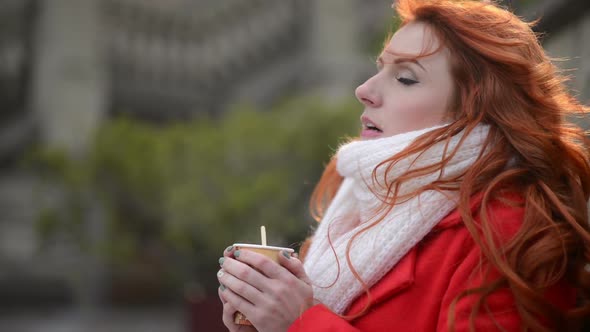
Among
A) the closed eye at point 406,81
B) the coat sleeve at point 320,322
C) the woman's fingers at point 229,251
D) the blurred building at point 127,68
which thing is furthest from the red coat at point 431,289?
the blurred building at point 127,68

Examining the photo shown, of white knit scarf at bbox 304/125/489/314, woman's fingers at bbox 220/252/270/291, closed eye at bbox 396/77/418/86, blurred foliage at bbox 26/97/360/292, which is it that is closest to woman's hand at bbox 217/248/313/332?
woman's fingers at bbox 220/252/270/291

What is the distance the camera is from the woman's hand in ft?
5.94

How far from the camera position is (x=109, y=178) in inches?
428

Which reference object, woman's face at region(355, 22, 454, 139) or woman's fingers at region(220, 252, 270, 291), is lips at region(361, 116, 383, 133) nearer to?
woman's face at region(355, 22, 454, 139)

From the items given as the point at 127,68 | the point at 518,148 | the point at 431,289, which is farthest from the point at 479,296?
the point at 127,68

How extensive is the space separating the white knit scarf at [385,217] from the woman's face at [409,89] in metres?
0.07

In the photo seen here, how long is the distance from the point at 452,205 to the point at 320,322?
1.65ft

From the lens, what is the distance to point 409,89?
2.04m

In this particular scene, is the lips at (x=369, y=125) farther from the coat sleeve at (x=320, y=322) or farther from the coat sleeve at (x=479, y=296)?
the coat sleeve at (x=320, y=322)

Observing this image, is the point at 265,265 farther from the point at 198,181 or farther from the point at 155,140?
the point at 155,140

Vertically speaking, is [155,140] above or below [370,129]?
above

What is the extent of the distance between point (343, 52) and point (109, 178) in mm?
6722

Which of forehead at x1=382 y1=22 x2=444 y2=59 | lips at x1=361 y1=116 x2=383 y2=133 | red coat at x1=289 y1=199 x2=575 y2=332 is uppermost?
forehead at x1=382 y1=22 x2=444 y2=59

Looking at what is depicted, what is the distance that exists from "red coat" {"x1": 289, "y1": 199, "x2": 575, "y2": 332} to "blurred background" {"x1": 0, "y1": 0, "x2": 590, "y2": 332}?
1998mm
